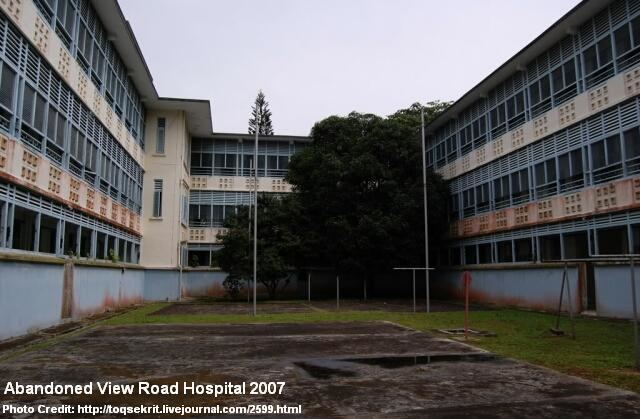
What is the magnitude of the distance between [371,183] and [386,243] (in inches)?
161

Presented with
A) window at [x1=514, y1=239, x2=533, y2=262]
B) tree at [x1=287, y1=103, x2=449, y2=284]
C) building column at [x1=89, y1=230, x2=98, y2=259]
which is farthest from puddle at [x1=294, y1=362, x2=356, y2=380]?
tree at [x1=287, y1=103, x2=449, y2=284]

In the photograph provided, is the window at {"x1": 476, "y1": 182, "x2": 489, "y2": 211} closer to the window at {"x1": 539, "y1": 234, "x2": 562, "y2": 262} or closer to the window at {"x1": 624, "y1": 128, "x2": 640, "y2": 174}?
the window at {"x1": 539, "y1": 234, "x2": 562, "y2": 262}

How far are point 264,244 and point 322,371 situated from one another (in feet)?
67.5

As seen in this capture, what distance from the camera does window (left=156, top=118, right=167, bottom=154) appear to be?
3137 centimetres

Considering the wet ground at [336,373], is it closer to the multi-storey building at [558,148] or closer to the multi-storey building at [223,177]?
the multi-storey building at [558,148]

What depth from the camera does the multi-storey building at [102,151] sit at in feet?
44.3

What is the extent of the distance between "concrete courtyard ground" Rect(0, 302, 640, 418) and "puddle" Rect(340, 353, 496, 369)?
0.06 ft

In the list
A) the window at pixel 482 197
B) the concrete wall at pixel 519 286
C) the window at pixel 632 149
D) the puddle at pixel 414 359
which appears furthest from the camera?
the window at pixel 482 197

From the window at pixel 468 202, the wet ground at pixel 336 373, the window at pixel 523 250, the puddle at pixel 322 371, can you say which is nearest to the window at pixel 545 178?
the window at pixel 523 250

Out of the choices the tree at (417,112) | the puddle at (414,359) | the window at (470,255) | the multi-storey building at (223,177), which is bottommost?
the puddle at (414,359)

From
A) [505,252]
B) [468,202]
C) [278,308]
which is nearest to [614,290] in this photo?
[505,252]

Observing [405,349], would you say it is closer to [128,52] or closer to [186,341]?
[186,341]

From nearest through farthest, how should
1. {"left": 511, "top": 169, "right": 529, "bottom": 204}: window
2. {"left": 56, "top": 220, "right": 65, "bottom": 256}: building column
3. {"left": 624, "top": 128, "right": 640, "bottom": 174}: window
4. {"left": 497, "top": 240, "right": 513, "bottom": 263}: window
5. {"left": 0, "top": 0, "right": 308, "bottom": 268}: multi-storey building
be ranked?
{"left": 0, "top": 0, "right": 308, "bottom": 268}: multi-storey building
{"left": 56, "top": 220, "right": 65, "bottom": 256}: building column
{"left": 624, "top": 128, "right": 640, "bottom": 174}: window
{"left": 511, "top": 169, "right": 529, "bottom": 204}: window
{"left": 497, "top": 240, "right": 513, "bottom": 263}: window

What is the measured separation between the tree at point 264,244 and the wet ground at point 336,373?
1461 cm
